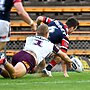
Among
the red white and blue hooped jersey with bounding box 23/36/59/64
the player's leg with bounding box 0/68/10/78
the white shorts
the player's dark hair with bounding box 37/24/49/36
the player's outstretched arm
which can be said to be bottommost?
the player's leg with bounding box 0/68/10/78

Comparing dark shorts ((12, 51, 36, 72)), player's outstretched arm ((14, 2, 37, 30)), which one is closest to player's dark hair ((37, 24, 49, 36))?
dark shorts ((12, 51, 36, 72))

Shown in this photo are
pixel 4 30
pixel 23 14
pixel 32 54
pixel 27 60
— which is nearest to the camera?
pixel 23 14

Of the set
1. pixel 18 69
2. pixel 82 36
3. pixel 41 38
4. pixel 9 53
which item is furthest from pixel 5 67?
pixel 82 36

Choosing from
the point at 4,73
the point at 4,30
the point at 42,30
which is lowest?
the point at 4,73

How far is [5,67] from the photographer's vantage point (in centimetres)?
824

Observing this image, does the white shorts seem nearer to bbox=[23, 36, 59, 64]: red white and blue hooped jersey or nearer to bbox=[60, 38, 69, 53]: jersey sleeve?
bbox=[23, 36, 59, 64]: red white and blue hooped jersey

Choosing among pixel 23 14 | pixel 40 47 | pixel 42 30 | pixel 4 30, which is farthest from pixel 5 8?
pixel 40 47

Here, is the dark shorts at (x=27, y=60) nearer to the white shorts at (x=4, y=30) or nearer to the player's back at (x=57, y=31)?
the white shorts at (x=4, y=30)

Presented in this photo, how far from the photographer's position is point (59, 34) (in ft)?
32.6

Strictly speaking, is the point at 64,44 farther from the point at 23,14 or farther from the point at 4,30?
the point at 23,14

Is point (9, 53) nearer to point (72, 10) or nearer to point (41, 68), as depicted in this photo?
point (72, 10)

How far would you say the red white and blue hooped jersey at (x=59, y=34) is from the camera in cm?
988

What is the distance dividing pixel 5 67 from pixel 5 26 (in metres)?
0.98

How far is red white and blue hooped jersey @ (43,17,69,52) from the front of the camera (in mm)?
9883
